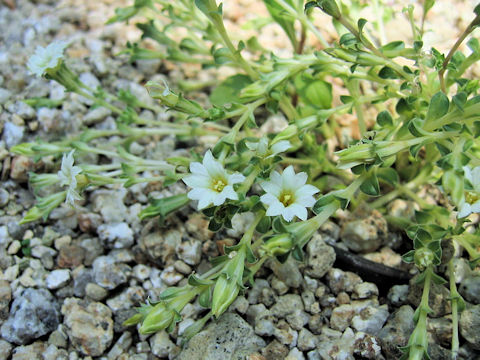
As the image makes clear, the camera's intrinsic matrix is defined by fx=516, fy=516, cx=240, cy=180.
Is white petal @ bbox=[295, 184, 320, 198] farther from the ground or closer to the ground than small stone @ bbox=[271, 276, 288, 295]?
farther from the ground

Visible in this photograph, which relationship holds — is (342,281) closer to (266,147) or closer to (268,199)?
(268,199)

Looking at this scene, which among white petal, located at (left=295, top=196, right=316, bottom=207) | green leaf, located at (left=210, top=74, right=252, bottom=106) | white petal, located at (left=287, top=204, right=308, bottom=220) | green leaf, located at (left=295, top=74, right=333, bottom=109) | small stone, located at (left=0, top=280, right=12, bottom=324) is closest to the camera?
white petal, located at (left=287, top=204, right=308, bottom=220)

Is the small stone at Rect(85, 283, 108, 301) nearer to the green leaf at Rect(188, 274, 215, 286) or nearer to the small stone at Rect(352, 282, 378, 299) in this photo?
the green leaf at Rect(188, 274, 215, 286)

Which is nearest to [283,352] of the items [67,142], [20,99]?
[67,142]

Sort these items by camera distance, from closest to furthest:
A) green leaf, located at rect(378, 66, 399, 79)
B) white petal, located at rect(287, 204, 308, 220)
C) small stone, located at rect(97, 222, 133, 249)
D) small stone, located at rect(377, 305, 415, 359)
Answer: white petal, located at rect(287, 204, 308, 220)
small stone, located at rect(377, 305, 415, 359)
green leaf, located at rect(378, 66, 399, 79)
small stone, located at rect(97, 222, 133, 249)

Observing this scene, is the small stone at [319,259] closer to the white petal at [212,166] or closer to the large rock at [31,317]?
the white petal at [212,166]

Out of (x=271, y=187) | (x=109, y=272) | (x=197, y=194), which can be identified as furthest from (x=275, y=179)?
(x=109, y=272)

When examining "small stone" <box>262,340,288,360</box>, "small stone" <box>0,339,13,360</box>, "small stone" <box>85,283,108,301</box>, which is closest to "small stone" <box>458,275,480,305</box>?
"small stone" <box>262,340,288,360</box>
